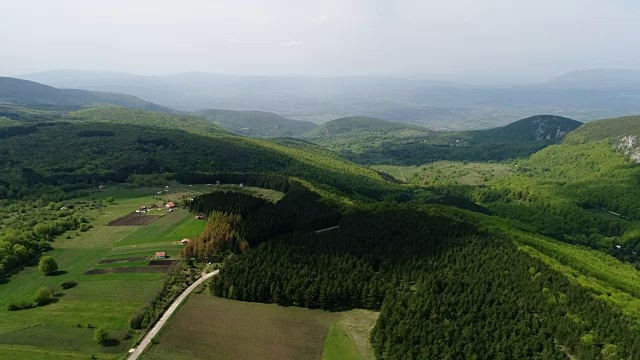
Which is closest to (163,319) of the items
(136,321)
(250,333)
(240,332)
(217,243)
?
(136,321)

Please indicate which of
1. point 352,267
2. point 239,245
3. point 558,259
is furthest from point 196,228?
point 558,259

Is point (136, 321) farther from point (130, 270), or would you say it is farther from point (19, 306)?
point (19, 306)

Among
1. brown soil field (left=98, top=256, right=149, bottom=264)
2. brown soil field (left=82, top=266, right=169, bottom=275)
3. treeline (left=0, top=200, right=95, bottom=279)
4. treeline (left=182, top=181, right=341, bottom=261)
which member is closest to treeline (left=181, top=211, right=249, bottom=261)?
treeline (left=182, top=181, right=341, bottom=261)

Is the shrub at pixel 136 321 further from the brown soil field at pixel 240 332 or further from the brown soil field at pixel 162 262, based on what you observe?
the brown soil field at pixel 162 262

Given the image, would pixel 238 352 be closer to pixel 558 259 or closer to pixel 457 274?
pixel 457 274

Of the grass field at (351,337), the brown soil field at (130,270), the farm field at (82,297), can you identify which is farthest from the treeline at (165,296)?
the grass field at (351,337)

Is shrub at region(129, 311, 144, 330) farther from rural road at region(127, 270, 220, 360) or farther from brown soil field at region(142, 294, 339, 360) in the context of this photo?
brown soil field at region(142, 294, 339, 360)
